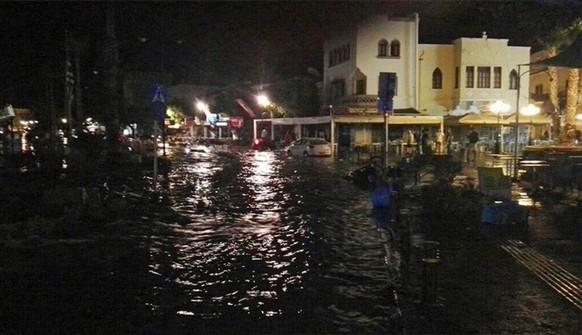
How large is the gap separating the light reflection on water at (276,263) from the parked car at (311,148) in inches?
803

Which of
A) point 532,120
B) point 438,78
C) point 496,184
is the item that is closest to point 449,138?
point 532,120

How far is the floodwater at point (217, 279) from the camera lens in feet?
20.0

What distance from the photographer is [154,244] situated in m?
10.1

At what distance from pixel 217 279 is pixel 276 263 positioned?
121 centimetres

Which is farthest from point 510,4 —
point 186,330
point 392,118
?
point 392,118

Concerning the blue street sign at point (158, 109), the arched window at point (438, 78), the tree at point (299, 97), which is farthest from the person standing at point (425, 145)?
the tree at point (299, 97)

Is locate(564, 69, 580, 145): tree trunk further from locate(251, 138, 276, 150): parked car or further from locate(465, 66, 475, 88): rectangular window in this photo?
locate(251, 138, 276, 150): parked car

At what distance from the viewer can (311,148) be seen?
37.6 meters

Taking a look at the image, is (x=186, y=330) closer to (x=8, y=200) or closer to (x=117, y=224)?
(x=117, y=224)

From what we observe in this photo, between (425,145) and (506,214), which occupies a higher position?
(425,145)

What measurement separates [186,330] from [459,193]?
895cm

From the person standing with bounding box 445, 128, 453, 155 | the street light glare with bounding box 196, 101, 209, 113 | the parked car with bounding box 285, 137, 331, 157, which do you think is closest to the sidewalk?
the person standing with bounding box 445, 128, 453, 155

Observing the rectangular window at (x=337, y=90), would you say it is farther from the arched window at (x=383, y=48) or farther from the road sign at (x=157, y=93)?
the road sign at (x=157, y=93)

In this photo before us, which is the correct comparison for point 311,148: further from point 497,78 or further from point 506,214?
point 506,214
